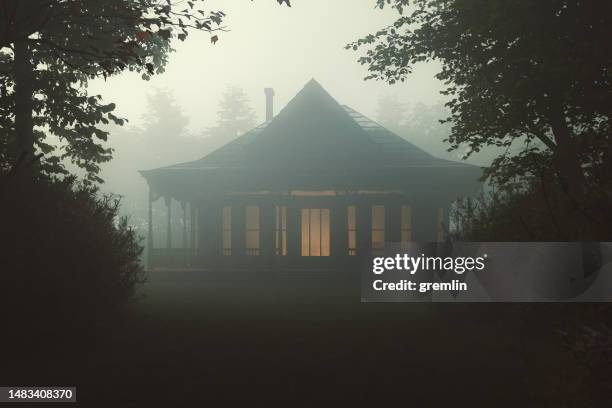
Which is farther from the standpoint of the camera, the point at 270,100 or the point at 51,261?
the point at 270,100

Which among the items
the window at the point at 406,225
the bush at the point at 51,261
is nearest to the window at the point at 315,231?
the window at the point at 406,225

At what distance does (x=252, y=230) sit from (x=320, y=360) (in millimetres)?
19063

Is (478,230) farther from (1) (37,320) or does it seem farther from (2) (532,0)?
(1) (37,320)

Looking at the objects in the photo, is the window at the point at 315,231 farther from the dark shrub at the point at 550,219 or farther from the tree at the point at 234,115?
the tree at the point at 234,115

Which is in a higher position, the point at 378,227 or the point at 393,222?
the point at 393,222

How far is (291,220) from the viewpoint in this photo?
2712cm

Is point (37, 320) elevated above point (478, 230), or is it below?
below

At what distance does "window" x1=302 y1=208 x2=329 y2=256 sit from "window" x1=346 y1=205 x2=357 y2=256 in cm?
89

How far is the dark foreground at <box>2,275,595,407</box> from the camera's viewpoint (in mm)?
6461

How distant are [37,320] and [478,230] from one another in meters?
7.54

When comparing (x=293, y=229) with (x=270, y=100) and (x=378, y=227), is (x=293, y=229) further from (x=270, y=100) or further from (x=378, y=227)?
(x=270, y=100)

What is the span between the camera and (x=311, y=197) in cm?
2711

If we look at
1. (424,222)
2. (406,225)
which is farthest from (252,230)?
(424,222)

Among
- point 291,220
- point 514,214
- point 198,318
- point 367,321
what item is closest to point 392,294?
point 367,321
